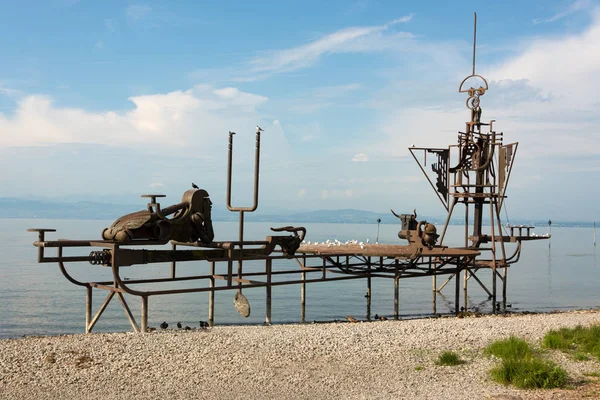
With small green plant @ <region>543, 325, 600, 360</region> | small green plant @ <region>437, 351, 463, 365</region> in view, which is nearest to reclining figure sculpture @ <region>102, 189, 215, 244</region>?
small green plant @ <region>437, 351, 463, 365</region>

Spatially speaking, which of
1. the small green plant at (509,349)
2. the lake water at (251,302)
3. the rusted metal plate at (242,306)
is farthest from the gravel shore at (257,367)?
the lake water at (251,302)

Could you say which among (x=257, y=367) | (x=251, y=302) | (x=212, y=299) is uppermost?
(x=257, y=367)

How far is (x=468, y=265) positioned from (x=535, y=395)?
17505 mm

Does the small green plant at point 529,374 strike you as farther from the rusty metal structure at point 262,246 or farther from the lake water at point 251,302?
the lake water at point 251,302

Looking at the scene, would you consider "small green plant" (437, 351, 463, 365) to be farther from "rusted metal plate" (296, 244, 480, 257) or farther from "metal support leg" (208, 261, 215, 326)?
"rusted metal plate" (296, 244, 480, 257)

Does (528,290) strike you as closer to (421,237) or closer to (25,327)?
(421,237)

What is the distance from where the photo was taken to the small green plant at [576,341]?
12804 mm

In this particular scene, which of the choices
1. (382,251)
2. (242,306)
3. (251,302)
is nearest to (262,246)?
(242,306)

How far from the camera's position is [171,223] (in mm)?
14531

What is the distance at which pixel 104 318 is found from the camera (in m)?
27.4

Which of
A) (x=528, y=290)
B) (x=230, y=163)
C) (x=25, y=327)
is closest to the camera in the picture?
(x=230, y=163)

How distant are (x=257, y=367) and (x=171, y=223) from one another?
490 cm

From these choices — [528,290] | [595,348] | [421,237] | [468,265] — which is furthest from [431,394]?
[528,290]

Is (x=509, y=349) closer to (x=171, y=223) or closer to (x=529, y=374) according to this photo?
(x=529, y=374)
